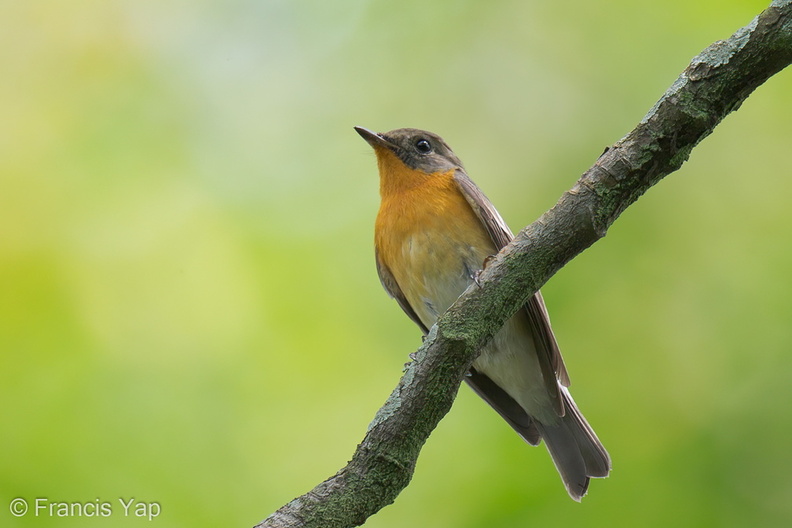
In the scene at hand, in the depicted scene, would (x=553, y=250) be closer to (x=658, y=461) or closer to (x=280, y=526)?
(x=280, y=526)

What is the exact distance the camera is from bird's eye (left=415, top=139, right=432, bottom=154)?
566 cm

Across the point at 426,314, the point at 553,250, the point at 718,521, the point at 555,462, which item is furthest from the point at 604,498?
the point at 553,250

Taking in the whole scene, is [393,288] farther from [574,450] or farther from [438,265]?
[574,450]

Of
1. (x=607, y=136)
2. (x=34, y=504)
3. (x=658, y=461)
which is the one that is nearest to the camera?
(x=34, y=504)

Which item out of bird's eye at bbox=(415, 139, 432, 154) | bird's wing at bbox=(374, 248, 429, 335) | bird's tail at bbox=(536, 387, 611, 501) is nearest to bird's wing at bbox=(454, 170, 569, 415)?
bird's tail at bbox=(536, 387, 611, 501)

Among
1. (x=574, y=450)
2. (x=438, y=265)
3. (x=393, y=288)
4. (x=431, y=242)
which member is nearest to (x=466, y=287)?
(x=438, y=265)

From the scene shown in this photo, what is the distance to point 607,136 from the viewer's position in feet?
18.7

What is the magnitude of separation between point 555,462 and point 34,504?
3040 millimetres

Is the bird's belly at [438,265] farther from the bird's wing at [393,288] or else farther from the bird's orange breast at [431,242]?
the bird's wing at [393,288]

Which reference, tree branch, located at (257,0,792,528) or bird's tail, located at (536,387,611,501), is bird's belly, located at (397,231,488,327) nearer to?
bird's tail, located at (536,387,611,501)

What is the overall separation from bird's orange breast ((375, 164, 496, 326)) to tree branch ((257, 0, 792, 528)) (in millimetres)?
1813

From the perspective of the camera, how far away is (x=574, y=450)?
16.0 ft

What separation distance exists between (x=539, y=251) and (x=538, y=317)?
5.46ft

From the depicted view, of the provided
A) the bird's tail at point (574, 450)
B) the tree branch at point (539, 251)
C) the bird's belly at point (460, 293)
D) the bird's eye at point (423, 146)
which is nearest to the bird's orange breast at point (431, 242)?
the bird's belly at point (460, 293)
